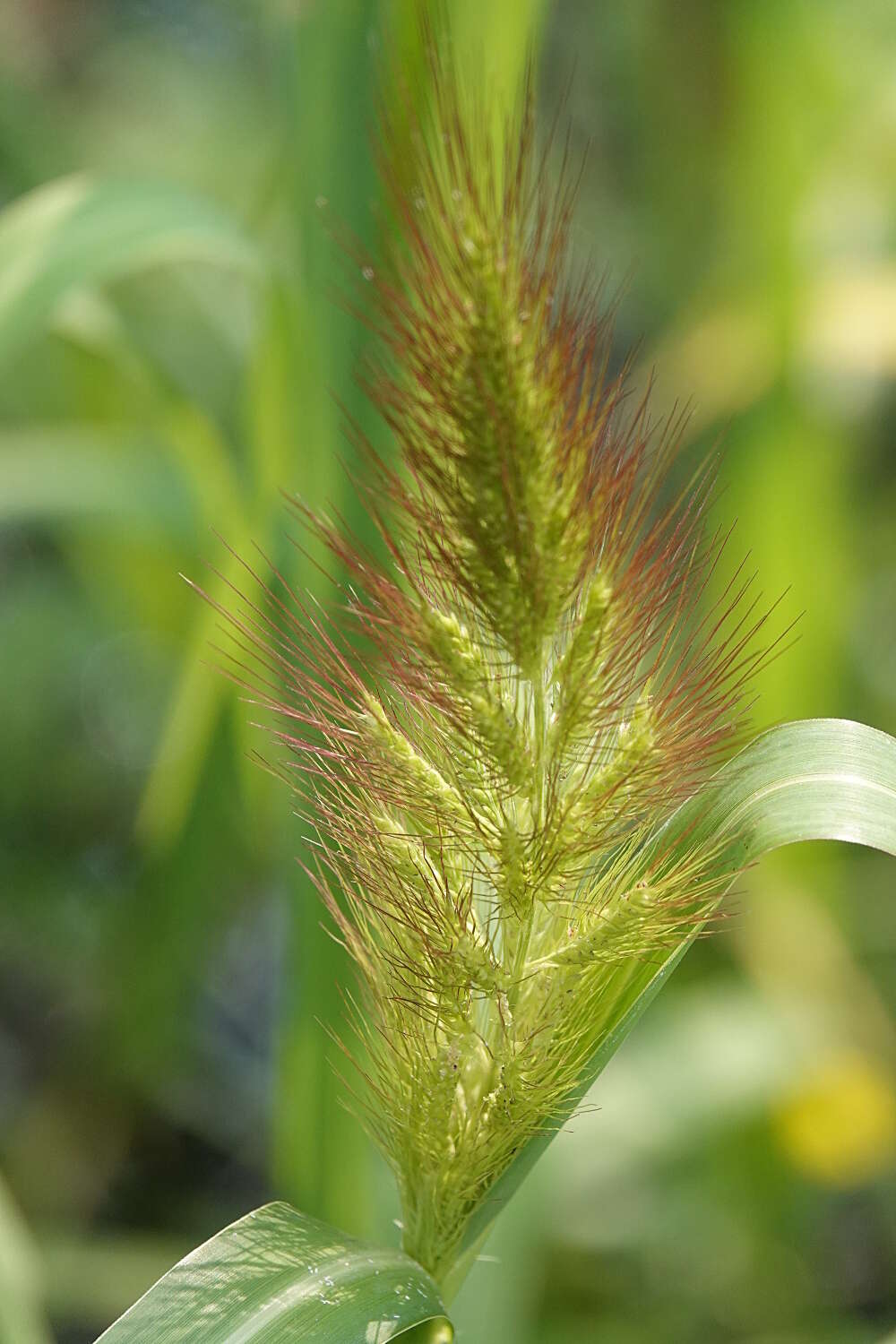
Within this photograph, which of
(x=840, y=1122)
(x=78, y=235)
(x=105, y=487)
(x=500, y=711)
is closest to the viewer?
(x=500, y=711)

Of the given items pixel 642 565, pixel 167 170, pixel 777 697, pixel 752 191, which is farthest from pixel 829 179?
pixel 642 565

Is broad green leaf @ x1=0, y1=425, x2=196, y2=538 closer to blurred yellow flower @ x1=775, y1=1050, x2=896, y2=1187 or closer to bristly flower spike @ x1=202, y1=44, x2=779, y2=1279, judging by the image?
bristly flower spike @ x1=202, y1=44, x2=779, y2=1279

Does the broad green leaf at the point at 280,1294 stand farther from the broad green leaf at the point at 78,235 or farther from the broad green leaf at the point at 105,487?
the broad green leaf at the point at 105,487

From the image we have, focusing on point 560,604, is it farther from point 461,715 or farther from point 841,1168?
point 841,1168

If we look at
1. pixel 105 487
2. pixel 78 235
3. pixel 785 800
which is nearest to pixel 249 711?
pixel 105 487

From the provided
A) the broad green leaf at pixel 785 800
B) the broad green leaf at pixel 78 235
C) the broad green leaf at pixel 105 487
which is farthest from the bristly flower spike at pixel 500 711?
the broad green leaf at pixel 105 487

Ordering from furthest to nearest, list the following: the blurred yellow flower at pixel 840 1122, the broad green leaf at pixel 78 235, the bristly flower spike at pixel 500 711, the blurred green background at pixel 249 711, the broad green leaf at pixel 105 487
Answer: the blurred yellow flower at pixel 840 1122, the broad green leaf at pixel 105 487, the blurred green background at pixel 249 711, the broad green leaf at pixel 78 235, the bristly flower spike at pixel 500 711

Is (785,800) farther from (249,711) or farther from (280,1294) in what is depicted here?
(249,711)
